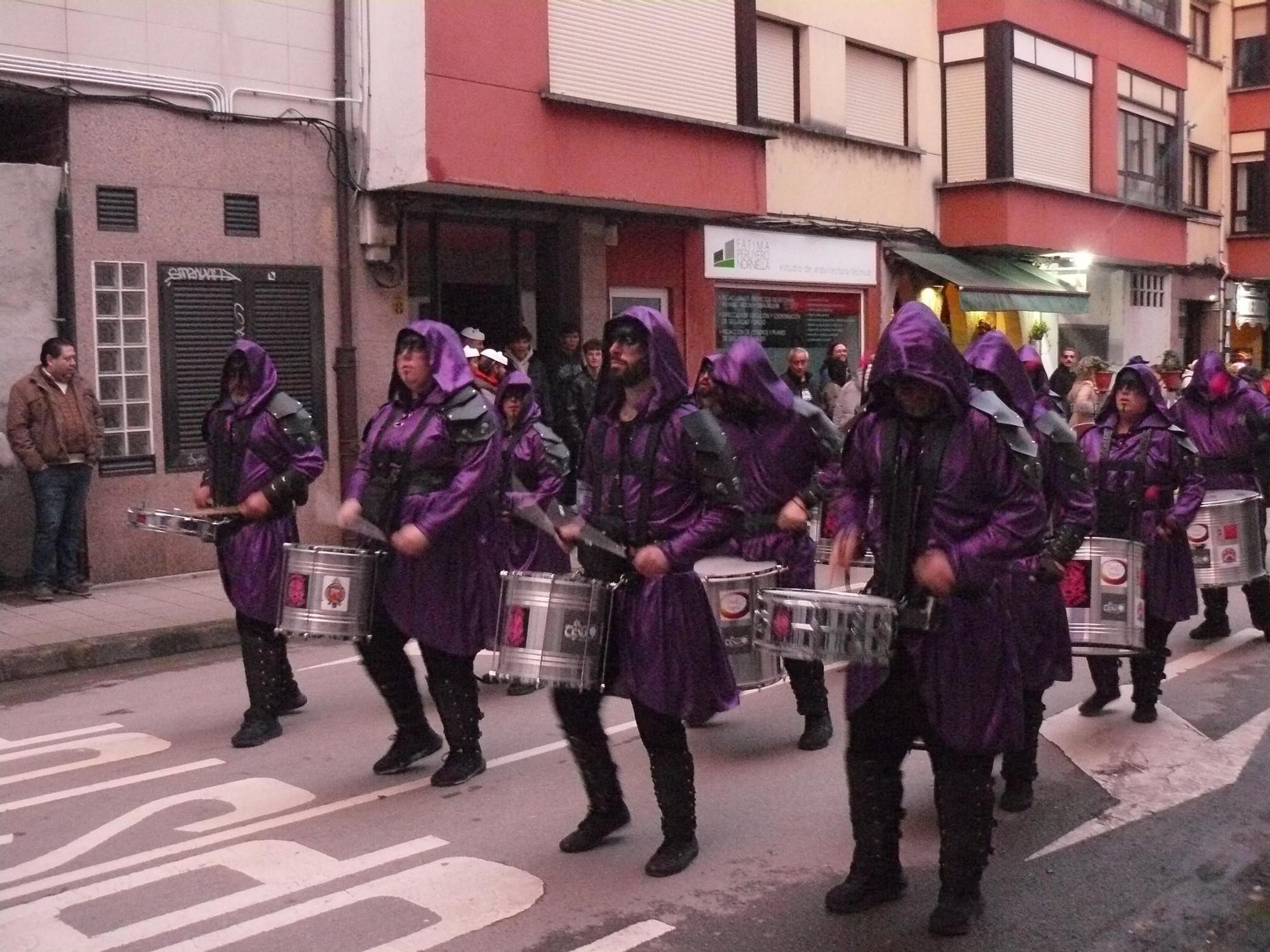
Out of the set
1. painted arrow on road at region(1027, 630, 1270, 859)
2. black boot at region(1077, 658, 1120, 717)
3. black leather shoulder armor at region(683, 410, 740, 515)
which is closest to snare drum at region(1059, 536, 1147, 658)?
painted arrow on road at region(1027, 630, 1270, 859)

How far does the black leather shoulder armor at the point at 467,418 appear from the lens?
6.31 meters

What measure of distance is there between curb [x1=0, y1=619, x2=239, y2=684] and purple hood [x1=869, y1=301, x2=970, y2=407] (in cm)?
679

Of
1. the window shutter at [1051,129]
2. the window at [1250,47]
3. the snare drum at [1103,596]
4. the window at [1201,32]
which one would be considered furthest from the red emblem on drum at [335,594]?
the window at [1250,47]

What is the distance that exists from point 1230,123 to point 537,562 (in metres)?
28.7

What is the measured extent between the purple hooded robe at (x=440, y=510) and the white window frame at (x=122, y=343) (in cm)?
651

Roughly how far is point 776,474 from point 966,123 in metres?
15.8

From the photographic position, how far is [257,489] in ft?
23.7

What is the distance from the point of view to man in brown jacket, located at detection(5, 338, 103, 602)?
11.1 meters

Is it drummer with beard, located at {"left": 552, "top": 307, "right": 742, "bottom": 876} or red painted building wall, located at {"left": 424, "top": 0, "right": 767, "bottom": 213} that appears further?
red painted building wall, located at {"left": 424, "top": 0, "right": 767, "bottom": 213}

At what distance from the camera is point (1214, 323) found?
30.7m

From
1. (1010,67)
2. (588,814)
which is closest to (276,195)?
(588,814)

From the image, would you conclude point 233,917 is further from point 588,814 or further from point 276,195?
point 276,195

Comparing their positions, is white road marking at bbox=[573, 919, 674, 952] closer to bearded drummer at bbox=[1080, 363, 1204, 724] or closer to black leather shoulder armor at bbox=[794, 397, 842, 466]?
black leather shoulder armor at bbox=[794, 397, 842, 466]

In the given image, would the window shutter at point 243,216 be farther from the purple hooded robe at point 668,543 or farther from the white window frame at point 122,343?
the purple hooded robe at point 668,543
